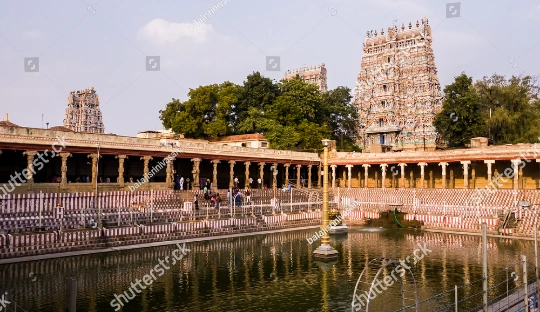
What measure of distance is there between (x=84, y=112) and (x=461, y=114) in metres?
80.0

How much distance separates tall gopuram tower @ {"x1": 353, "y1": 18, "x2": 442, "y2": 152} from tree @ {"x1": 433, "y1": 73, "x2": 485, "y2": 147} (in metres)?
11.3

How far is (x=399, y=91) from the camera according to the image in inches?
3219

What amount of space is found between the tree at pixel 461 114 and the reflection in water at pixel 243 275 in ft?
116

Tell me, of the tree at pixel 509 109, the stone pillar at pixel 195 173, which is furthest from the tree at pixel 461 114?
the stone pillar at pixel 195 173

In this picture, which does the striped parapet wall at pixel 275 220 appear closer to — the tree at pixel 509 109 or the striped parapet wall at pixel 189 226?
the striped parapet wall at pixel 189 226

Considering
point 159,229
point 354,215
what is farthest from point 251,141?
point 159,229

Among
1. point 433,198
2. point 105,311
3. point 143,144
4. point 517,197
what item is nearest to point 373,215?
point 433,198

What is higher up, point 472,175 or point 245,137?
point 245,137

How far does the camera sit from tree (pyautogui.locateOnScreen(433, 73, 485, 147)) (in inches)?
2394

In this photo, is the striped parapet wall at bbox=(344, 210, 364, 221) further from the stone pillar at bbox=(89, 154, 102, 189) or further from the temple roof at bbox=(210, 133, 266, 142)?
the temple roof at bbox=(210, 133, 266, 142)

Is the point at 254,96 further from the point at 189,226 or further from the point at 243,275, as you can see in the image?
the point at 243,275

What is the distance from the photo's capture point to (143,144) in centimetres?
4188

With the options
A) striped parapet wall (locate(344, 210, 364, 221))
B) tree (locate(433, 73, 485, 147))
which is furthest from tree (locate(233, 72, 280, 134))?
striped parapet wall (locate(344, 210, 364, 221))

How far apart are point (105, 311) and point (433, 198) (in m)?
33.5
